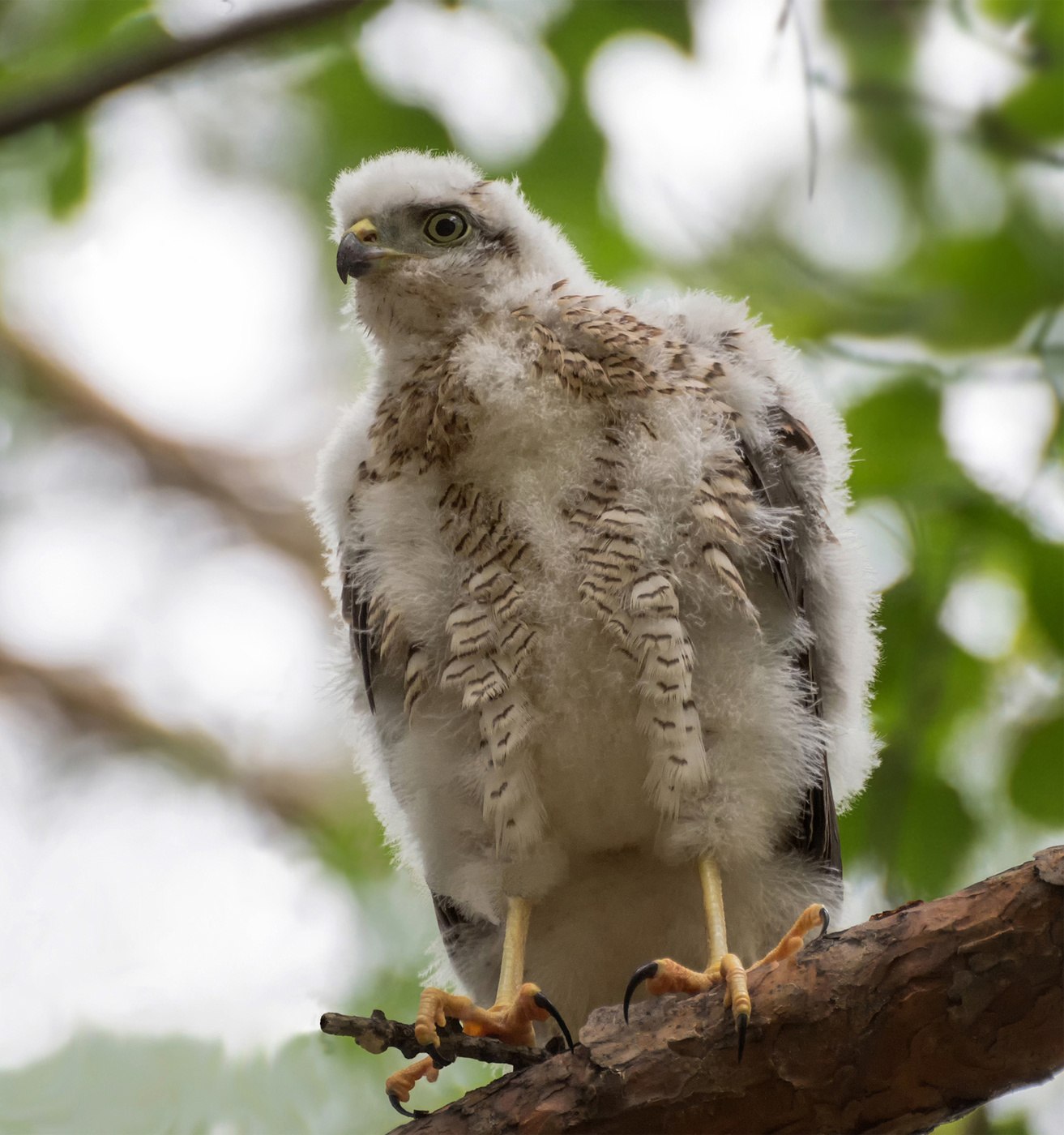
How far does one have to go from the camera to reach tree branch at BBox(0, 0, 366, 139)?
6.82ft

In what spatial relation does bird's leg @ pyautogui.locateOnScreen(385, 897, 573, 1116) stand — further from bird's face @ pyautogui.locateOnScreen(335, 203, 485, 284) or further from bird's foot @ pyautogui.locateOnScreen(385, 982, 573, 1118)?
bird's face @ pyautogui.locateOnScreen(335, 203, 485, 284)

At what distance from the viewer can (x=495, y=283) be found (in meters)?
3.27

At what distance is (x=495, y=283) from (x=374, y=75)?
1181 millimetres

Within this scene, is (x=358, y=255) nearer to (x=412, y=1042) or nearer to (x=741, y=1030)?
(x=412, y=1042)

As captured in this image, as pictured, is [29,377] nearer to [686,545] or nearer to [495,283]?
[495,283]

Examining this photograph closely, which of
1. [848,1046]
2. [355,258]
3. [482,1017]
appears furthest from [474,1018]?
[355,258]

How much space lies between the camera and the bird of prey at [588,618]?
2.85 metres

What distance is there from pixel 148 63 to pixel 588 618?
134cm

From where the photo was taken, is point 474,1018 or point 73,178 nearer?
point 474,1018

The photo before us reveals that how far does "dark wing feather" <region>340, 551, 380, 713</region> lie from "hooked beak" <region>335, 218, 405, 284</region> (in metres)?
0.69

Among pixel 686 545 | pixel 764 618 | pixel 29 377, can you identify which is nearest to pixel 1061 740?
pixel 764 618

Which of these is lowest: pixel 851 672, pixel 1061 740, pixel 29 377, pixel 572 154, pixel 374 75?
pixel 29 377

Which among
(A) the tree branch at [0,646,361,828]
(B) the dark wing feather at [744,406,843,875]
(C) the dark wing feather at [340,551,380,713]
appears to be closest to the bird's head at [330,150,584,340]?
(C) the dark wing feather at [340,551,380,713]

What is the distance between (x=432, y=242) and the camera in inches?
132
